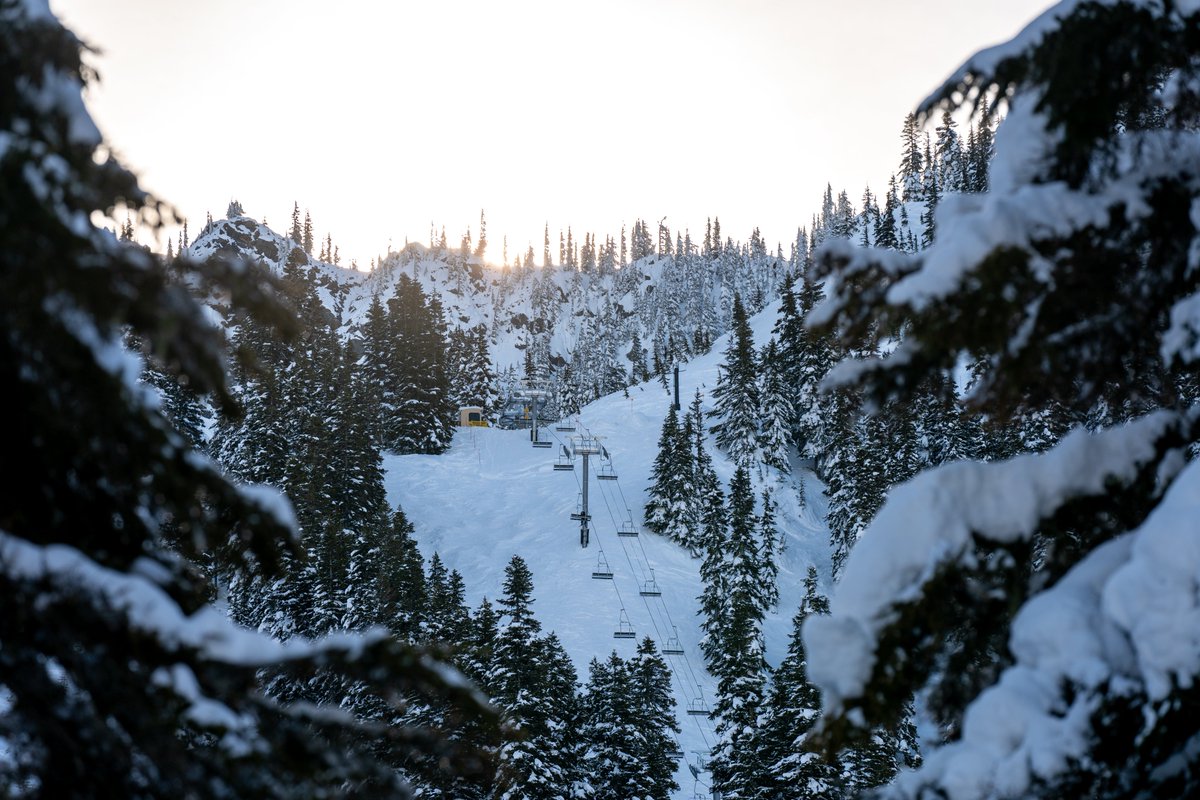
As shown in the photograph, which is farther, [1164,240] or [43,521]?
[1164,240]

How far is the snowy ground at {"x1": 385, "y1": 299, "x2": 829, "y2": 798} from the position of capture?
40.8 metres

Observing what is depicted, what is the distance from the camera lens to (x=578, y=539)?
165 feet

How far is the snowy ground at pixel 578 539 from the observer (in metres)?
40.8

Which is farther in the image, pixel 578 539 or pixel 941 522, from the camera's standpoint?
pixel 578 539

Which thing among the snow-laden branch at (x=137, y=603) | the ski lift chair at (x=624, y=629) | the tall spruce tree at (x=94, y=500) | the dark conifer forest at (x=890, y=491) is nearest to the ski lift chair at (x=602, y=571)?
the ski lift chair at (x=624, y=629)

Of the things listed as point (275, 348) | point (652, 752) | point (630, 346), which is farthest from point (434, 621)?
point (630, 346)

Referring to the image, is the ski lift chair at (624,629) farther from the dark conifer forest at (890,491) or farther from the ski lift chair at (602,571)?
the dark conifer forest at (890,491)

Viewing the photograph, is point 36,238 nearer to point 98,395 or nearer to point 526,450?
point 98,395

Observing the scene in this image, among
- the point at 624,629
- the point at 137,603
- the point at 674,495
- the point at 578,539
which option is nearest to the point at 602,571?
the point at 578,539

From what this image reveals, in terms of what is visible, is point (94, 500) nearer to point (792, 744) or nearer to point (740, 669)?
point (792, 744)

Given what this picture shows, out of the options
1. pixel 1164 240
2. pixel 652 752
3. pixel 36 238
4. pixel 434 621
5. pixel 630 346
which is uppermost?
pixel 630 346

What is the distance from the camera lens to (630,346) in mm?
188250

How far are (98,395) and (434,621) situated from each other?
24769 millimetres

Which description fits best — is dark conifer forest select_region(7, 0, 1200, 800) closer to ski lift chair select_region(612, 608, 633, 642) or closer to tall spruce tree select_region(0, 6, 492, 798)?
tall spruce tree select_region(0, 6, 492, 798)
